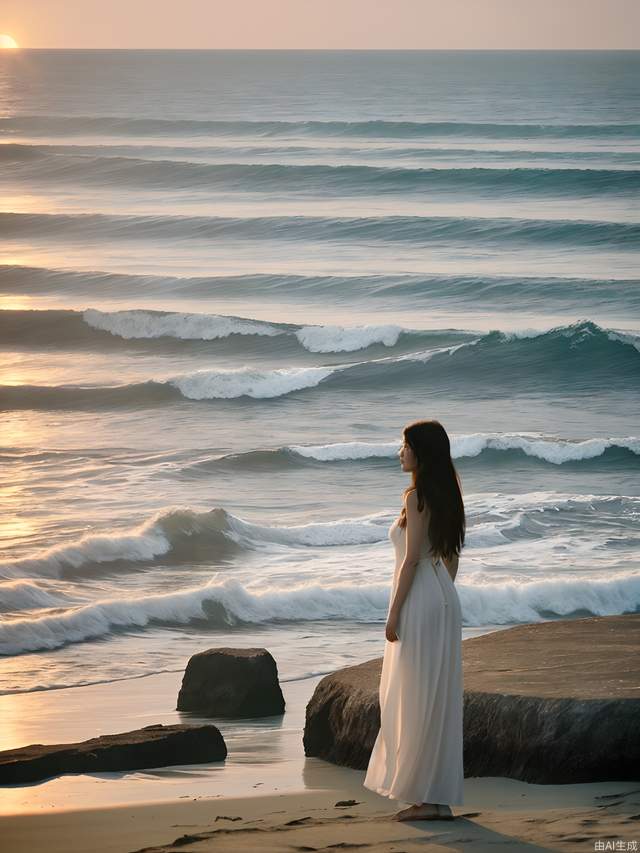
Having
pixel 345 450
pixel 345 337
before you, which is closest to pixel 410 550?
pixel 345 450

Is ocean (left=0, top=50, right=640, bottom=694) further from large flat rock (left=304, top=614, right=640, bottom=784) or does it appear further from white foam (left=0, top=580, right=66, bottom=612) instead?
large flat rock (left=304, top=614, right=640, bottom=784)

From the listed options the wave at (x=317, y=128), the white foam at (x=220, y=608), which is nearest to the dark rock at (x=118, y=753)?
the white foam at (x=220, y=608)

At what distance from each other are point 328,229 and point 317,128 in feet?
58.5

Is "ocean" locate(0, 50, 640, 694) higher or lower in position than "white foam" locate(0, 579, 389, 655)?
higher

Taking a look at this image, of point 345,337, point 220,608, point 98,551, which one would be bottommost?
point 220,608

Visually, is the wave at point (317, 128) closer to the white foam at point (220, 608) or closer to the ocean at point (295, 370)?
the ocean at point (295, 370)

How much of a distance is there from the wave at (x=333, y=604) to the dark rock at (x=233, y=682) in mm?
2714

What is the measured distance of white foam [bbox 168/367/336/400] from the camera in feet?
75.5

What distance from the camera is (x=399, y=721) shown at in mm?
4777

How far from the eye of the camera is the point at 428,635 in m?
4.75

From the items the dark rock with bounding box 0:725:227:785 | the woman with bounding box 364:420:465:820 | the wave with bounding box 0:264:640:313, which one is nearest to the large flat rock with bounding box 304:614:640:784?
the dark rock with bounding box 0:725:227:785

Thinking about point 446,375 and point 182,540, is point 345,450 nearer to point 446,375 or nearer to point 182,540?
point 182,540

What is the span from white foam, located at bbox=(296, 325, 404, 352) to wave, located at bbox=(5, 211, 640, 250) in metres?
8.91

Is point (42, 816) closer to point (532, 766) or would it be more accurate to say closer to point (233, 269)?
point (532, 766)
